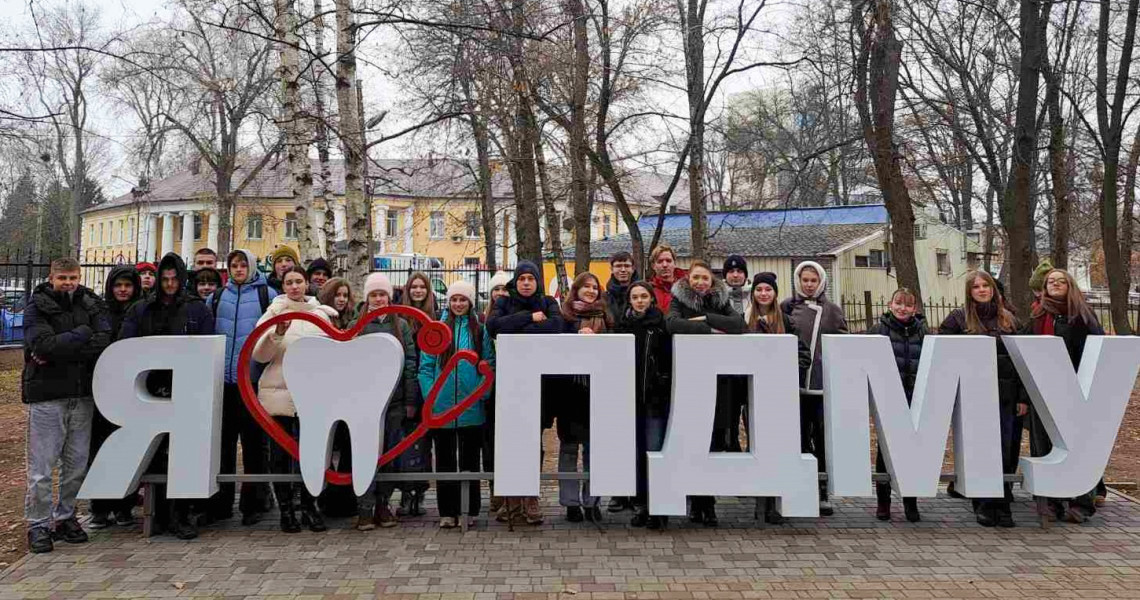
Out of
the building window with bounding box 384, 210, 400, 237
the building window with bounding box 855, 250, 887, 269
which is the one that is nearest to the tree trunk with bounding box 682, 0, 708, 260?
the building window with bounding box 855, 250, 887, 269

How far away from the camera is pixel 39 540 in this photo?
4.57 meters

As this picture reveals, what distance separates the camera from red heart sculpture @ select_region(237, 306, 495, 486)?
478cm

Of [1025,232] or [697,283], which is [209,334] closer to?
[697,283]

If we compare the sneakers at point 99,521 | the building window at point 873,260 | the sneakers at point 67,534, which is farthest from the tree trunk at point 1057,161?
the sneakers at point 67,534

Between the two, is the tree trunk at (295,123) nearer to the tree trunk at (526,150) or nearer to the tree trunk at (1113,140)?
the tree trunk at (526,150)

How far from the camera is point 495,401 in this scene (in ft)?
16.1

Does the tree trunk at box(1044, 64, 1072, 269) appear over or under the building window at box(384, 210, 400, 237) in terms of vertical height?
under

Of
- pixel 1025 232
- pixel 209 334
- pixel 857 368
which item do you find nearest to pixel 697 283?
pixel 857 368

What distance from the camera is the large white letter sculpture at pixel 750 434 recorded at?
4.79 metres

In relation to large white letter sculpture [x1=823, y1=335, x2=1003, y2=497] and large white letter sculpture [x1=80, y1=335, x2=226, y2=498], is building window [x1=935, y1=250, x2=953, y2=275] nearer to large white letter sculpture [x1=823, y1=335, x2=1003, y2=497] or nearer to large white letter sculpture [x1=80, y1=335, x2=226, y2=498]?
large white letter sculpture [x1=823, y1=335, x2=1003, y2=497]

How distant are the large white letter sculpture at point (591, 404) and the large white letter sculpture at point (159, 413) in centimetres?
192

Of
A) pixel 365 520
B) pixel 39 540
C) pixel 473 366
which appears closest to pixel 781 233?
pixel 473 366

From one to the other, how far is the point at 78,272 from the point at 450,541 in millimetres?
2959

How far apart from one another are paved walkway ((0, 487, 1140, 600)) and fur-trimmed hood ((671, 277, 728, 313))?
5.04 ft
